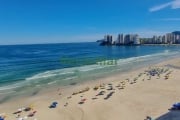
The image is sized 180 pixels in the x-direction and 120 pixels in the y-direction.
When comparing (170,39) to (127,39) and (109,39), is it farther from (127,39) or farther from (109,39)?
(109,39)

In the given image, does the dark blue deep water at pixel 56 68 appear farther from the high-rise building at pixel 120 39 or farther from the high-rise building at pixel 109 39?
the high-rise building at pixel 109 39

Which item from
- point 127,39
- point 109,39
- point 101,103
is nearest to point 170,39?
point 127,39

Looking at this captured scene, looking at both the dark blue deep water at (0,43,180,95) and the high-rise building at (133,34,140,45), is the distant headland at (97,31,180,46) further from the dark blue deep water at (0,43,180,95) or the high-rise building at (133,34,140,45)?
the dark blue deep water at (0,43,180,95)

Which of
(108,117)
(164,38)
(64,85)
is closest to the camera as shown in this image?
(108,117)

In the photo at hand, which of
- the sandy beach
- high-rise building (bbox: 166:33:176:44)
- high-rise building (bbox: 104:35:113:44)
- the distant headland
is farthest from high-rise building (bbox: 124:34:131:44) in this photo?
the sandy beach

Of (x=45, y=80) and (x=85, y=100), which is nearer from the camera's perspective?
(x=85, y=100)

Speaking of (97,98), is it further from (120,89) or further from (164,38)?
(164,38)

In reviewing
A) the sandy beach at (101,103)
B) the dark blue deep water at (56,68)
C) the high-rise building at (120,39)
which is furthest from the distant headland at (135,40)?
the sandy beach at (101,103)

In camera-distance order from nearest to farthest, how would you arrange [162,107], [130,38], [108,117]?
[108,117], [162,107], [130,38]

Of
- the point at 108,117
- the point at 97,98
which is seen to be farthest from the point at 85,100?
the point at 108,117
